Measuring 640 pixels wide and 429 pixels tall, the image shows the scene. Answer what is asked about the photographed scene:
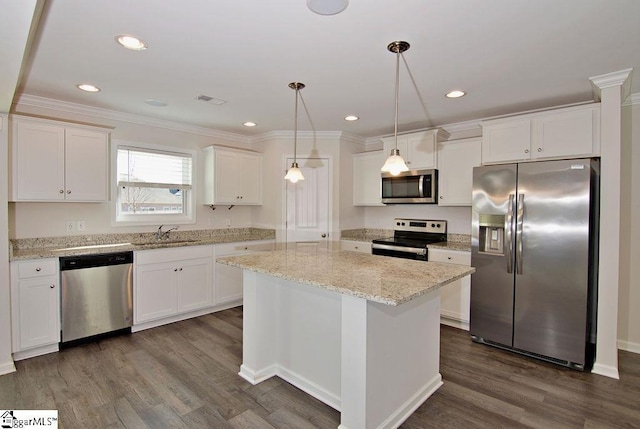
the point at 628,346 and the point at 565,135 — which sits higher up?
the point at 565,135

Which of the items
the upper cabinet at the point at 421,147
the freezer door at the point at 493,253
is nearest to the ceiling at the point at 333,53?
the upper cabinet at the point at 421,147

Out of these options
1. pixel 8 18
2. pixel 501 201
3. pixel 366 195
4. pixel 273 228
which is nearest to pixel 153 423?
Result: pixel 8 18

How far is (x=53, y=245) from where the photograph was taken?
3453 millimetres

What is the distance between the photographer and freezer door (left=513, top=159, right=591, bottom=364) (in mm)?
2785

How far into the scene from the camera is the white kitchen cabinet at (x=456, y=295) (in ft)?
11.9

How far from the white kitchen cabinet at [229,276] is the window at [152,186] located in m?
0.71

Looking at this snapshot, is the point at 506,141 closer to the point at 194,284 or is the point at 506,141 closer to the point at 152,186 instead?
the point at 194,284

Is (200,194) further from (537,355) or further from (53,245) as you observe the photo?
(537,355)

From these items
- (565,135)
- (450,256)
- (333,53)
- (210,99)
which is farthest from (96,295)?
(565,135)

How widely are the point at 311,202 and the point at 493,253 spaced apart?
2455 mm

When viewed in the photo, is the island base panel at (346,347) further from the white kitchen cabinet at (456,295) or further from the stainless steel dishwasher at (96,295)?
the stainless steel dishwasher at (96,295)

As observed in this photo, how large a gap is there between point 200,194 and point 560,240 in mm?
4156

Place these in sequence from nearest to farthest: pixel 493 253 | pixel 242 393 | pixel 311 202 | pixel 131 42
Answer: pixel 131 42 → pixel 242 393 → pixel 493 253 → pixel 311 202

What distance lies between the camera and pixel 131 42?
7.19ft
